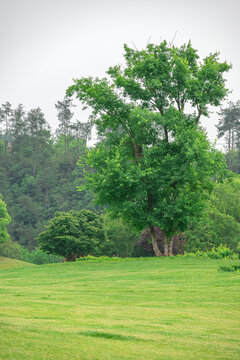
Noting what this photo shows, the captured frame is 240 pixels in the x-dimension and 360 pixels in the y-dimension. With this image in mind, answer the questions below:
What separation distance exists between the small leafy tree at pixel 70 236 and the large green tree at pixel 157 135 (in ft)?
22.7

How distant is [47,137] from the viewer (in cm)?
8662

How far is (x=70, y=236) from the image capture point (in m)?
28.8

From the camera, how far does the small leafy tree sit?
28.5m

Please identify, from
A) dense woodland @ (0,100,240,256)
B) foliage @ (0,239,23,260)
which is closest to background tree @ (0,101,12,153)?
dense woodland @ (0,100,240,256)

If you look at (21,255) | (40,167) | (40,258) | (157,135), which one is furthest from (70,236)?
(40,167)

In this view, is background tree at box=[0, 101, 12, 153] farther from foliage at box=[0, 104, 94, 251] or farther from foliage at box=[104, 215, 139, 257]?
foliage at box=[104, 215, 139, 257]

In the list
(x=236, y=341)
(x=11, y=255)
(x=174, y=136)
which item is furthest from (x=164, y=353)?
(x=11, y=255)

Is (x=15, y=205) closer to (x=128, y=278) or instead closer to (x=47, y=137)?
(x=47, y=137)

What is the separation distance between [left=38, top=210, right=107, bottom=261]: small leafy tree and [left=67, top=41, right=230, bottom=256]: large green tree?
6.92 m

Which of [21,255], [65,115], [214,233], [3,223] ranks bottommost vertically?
[21,255]

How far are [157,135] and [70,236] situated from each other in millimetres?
10019

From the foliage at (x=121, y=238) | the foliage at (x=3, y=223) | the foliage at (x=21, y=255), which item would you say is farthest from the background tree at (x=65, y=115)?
the foliage at (x=121, y=238)

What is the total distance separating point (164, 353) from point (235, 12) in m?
136

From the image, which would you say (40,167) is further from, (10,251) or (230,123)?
(230,123)
